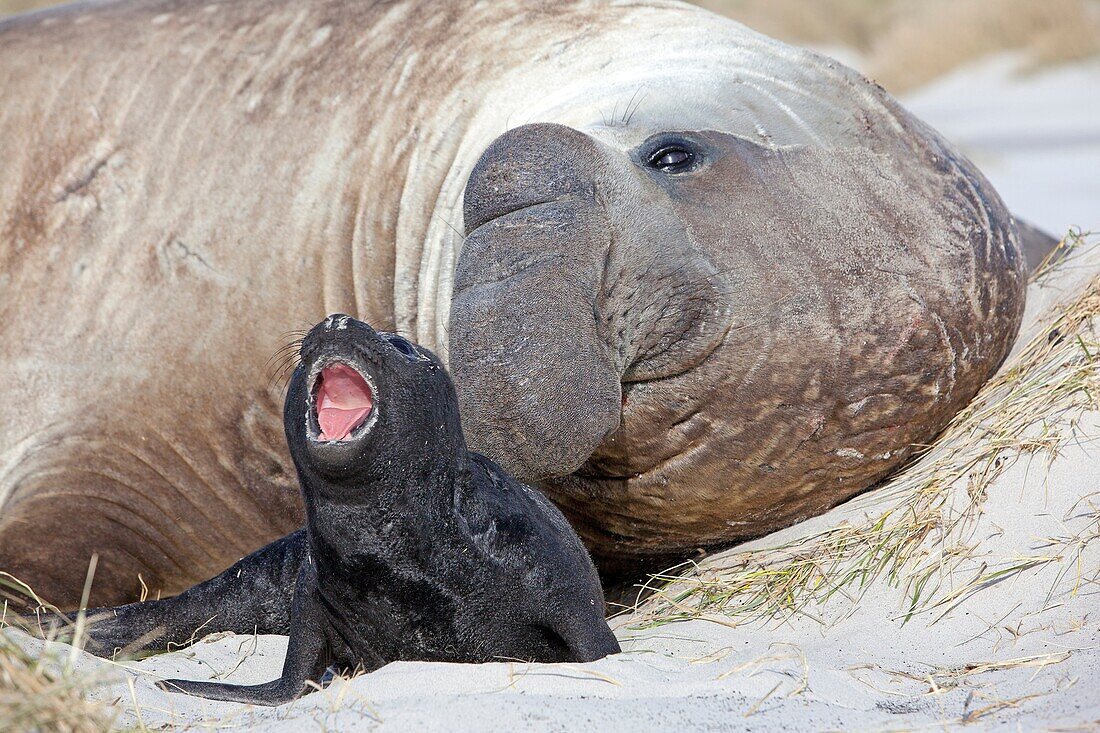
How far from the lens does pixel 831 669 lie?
341cm

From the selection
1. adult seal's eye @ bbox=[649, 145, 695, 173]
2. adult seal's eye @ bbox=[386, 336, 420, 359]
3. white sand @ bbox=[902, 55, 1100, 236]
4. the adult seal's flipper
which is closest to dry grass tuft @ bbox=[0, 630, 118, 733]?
adult seal's eye @ bbox=[386, 336, 420, 359]

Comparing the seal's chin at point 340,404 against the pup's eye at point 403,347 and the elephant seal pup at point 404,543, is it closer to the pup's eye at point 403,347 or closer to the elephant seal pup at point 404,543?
the elephant seal pup at point 404,543

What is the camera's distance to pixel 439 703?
10.1 ft

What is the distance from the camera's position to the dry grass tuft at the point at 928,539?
3893mm

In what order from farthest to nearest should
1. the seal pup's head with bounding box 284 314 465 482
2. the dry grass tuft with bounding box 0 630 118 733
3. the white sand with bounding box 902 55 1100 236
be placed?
1. the white sand with bounding box 902 55 1100 236
2. the seal pup's head with bounding box 284 314 465 482
3. the dry grass tuft with bounding box 0 630 118 733

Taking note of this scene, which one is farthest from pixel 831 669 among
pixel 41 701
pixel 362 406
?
pixel 41 701

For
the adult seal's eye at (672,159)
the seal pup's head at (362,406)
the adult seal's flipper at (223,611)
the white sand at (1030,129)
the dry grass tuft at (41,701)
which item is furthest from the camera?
the white sand at (1030,129)

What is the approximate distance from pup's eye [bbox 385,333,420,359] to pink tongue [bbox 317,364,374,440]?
115 mm

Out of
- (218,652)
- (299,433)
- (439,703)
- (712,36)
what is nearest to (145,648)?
(218,652)

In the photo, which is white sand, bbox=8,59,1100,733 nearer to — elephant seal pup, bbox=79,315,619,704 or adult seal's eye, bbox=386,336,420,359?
elephant seal pup, bbox=79,315,619,704

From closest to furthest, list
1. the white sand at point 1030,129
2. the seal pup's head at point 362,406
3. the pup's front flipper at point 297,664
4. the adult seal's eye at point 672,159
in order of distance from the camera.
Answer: the seal pup's head at point 362,406
the pup's front flipper at point 297,664
the adult seal's eye at point 672,159
the white sand at point 1030,129

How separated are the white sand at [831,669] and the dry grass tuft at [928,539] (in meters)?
0.03

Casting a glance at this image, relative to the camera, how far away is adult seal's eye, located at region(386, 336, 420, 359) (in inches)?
138

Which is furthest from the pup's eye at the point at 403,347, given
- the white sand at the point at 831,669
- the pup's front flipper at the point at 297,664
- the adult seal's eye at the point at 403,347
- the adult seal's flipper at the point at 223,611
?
the adult seal's flipper at the point at 223,611
